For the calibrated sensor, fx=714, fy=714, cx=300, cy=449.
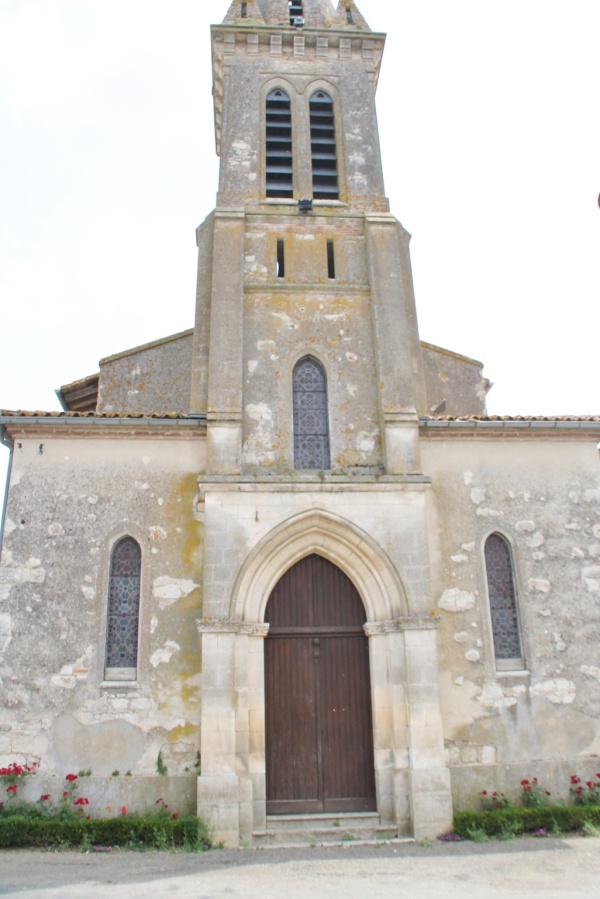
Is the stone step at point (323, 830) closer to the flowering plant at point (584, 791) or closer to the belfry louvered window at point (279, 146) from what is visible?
the flowering plant at point (584, 791)

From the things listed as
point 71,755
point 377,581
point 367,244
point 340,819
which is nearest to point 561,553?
point 377,581

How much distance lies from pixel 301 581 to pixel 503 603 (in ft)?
10.0

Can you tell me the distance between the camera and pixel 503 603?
10711 mm

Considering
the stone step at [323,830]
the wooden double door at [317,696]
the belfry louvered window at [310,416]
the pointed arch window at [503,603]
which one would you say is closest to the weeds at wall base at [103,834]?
the stone step at [323,830]

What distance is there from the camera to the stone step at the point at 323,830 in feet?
29.7

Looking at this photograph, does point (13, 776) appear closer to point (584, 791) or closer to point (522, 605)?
point (522, 605)

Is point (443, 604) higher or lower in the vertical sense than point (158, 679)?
higher

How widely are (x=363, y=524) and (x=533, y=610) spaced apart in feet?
9.43

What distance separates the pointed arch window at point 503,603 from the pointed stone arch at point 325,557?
5.34ft

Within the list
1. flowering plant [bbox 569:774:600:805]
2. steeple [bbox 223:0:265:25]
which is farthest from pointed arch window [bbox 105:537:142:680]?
steeple [bbox 223:0:265:25]

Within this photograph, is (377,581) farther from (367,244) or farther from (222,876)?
(367,244)

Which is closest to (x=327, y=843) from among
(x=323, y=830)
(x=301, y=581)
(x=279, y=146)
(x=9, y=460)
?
(x=323, y=830)

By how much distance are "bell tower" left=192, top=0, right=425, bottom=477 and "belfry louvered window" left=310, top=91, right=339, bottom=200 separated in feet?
0.08

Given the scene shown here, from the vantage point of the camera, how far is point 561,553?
10.9 meters
